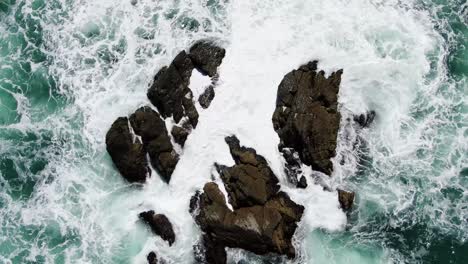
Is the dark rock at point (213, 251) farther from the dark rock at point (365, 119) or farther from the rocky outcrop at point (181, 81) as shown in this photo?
the dark rock at point (365, 119)

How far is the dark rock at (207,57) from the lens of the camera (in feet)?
105

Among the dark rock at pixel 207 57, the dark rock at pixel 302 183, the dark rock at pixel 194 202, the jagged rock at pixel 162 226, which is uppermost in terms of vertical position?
the dark rock at pixel 207 57

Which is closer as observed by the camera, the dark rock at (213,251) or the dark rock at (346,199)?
the dark rock at (213,251)

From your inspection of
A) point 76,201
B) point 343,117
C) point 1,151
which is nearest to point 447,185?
point 343,117

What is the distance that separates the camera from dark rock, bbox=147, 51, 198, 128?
102ft

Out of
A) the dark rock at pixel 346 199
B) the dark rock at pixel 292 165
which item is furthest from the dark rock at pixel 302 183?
the dark rock at pixel 346 199

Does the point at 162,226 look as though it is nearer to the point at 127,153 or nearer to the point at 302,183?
the point at 127,153

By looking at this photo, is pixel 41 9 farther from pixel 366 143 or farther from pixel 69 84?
pixel 366 143

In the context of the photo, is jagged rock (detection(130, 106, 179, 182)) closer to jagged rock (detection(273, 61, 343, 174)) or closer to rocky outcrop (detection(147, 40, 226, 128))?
rocky outcrop (detection(147, 40, 226, 128))

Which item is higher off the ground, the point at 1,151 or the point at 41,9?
the point at 41,9

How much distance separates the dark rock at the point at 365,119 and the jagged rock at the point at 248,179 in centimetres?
625

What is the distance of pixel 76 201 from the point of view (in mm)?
30656

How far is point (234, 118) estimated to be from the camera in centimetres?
3134

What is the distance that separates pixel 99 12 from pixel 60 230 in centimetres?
1462
